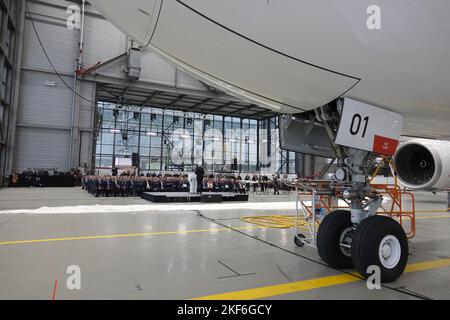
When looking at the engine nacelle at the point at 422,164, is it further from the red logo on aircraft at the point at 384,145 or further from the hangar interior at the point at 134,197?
the red logo on aircraft at the point at 384,145

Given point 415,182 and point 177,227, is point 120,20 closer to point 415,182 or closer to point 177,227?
point 177,227

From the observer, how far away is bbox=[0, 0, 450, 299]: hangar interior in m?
3.27

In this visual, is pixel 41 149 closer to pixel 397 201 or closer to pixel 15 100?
pixel 15 100

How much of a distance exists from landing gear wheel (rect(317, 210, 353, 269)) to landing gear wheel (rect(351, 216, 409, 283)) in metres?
0.61

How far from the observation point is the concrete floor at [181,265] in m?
2.96

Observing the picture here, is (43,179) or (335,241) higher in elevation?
(43,179)

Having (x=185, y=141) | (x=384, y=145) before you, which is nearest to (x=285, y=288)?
(x=384, y=145)

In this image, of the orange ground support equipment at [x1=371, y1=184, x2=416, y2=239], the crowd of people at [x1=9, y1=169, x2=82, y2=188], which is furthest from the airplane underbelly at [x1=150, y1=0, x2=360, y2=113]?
the crowd of people at [x1=9, y1=169, x2=82, y2=188]

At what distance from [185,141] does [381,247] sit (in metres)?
34.9

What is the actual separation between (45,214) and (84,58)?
789 inches

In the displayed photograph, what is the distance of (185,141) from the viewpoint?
37344mm

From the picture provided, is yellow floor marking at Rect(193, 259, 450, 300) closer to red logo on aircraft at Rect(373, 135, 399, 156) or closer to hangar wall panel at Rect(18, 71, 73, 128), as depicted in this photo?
red logo on aircraft at Rect(373, 135, 399, 156)

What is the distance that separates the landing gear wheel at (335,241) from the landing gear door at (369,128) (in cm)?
117
